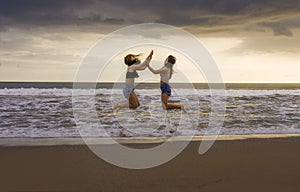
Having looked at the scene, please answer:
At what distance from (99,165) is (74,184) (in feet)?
5.53

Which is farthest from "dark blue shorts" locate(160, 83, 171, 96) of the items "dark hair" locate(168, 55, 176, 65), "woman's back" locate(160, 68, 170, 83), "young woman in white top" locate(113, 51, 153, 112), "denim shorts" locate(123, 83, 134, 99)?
"denim shorts" locate(123, 83, 134, 99)

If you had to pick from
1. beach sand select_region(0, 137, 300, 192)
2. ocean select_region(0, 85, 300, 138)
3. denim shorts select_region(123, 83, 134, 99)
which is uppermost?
denim shorts select_region(123, 83, 134, 99)

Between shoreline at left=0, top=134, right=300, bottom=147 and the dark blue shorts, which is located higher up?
the dark blue shorts

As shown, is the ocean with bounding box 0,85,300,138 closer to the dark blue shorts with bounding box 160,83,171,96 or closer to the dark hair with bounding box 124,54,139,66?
the dark blue shorts with bounding box 160,83,171,96

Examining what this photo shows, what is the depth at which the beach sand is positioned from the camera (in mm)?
7668

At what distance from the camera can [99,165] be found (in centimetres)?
949

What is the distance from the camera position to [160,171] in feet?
29.2

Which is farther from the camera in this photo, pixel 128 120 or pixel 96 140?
pixel 128 120

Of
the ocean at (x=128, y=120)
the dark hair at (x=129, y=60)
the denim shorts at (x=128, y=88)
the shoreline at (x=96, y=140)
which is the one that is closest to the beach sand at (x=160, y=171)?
the shoreline at (x=96, y=140)

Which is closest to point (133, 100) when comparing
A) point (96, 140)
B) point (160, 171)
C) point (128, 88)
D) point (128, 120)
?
point (128, 88)

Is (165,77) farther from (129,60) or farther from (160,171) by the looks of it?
(160,171)

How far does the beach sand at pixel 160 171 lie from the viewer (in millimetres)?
7668

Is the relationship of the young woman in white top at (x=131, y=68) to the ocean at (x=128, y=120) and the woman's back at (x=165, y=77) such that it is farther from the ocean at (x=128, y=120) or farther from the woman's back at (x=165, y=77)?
the ocean at (x=128, y=120)

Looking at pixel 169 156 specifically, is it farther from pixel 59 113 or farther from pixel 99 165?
pixel 59 113
